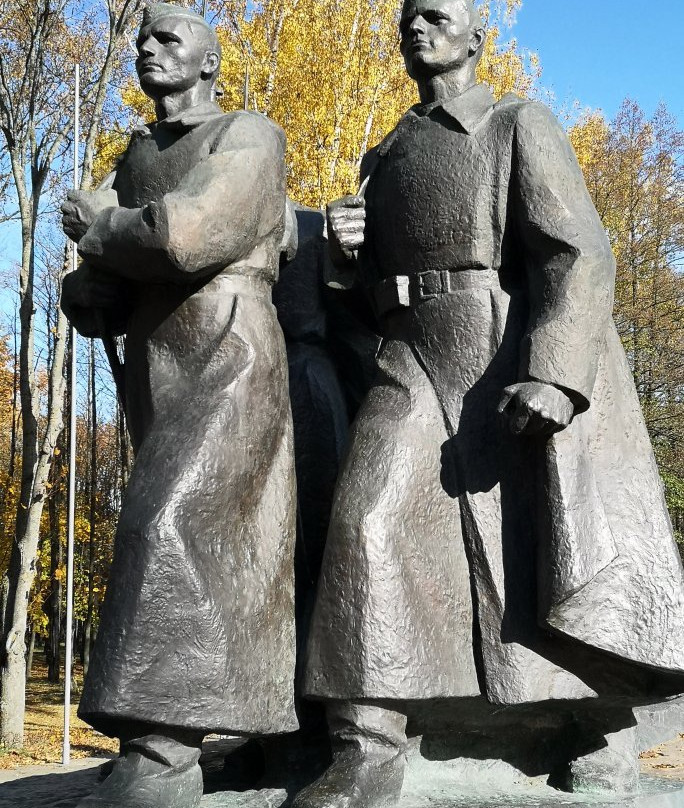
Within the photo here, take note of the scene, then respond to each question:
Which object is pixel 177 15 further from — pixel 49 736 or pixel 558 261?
pixel 49 736

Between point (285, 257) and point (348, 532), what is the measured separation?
1.01 metres

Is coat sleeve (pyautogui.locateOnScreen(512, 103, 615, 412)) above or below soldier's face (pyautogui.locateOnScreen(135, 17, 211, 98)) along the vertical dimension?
below

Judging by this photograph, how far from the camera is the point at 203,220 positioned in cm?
316

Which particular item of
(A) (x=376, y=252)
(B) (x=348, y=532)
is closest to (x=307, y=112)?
(A) (x=376, y=252)

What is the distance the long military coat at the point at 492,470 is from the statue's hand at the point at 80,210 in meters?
0.94

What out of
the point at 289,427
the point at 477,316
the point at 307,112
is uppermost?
the point at 307,112

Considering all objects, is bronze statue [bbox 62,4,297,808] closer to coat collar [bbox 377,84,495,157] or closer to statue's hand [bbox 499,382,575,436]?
coat collar [bbox 377,84,495,157]

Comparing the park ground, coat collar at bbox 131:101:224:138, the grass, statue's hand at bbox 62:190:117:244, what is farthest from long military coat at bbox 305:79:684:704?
the grass

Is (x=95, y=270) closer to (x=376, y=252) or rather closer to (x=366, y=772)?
(x=376, y=252)

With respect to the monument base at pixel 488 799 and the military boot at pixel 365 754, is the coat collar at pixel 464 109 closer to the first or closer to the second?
the military boot at pixel 365 754

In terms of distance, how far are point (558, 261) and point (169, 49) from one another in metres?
1.41

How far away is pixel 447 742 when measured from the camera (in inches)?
135

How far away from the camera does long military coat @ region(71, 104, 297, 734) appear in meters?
2.95

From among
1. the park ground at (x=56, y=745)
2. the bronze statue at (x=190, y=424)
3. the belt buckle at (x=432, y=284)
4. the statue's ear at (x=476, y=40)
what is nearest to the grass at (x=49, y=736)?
the park ground at (x=56, y=745)
